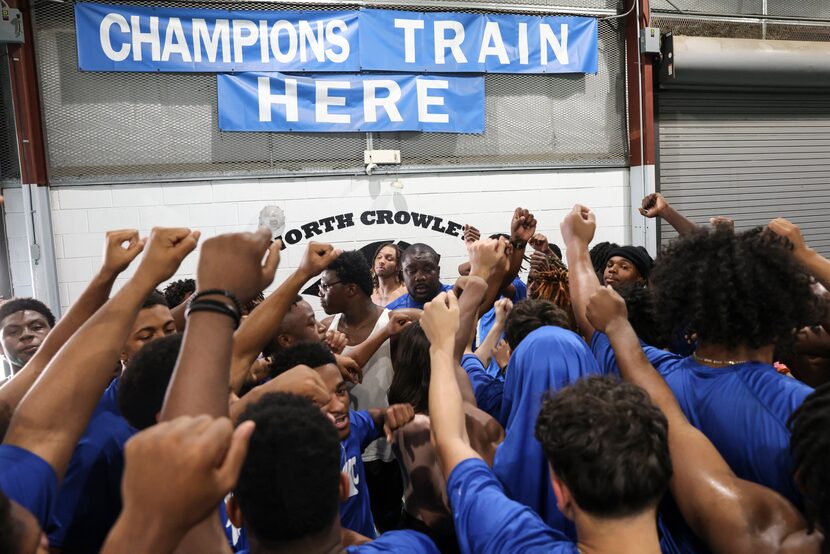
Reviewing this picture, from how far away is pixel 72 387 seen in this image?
141 cm

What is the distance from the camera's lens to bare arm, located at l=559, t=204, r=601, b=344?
2283 mm

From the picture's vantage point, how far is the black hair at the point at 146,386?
1835mm

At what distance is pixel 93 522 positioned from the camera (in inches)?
74.6

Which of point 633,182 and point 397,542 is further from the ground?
point 633,182

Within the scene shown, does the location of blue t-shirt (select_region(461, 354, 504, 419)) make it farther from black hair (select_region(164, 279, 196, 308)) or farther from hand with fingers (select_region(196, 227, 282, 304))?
black hair (select_region(164, 279, 196, 308))

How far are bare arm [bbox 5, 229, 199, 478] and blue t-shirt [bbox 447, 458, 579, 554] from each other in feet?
2.76

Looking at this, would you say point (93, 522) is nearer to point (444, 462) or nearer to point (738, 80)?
point (444, 462)

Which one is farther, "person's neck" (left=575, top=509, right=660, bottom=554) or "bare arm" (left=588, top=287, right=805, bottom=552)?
"bare arm" (left=588, top=287, right=805, bottom=552)

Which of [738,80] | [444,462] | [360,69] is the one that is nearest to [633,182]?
[738,80]

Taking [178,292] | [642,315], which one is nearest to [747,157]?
[642,315]

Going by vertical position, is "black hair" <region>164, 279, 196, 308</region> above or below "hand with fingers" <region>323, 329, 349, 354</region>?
above

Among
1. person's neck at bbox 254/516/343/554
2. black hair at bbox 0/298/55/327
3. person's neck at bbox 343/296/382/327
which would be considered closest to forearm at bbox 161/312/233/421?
person's neck at bbox 254/516/343/554

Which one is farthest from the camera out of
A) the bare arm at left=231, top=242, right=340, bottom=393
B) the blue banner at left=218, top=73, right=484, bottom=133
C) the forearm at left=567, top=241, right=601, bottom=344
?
the blue banner at left=218, top=73, right=484, bottom=133

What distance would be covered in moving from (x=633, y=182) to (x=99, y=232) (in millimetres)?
5909
